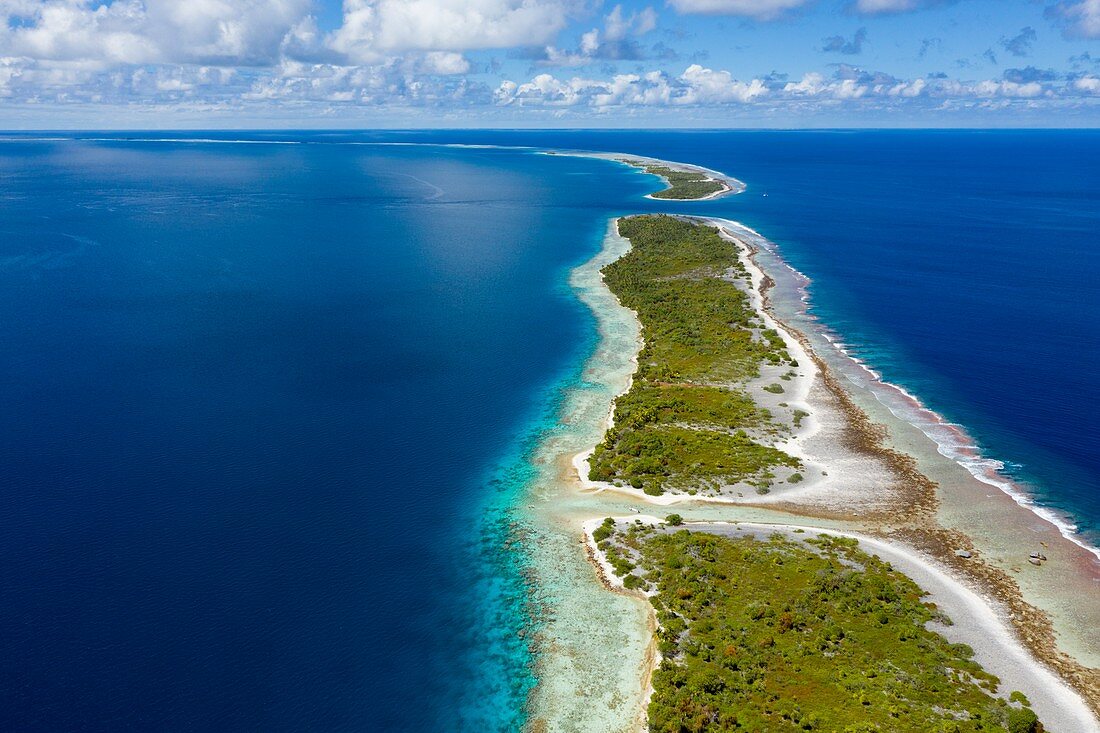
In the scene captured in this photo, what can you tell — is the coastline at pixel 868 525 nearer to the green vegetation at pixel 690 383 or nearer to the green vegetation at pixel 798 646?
the green vegetation at pixel 798 646

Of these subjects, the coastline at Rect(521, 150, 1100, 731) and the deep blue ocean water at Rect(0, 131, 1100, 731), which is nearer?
the deep blue ocean water at Rect(0, 131, 1100, 731)

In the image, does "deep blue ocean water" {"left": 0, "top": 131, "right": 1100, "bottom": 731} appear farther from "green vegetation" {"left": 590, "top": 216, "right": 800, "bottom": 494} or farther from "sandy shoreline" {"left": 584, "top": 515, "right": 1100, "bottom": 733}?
"sandy shoreline" {"left": 584, "top": 515, "right": 1100, "bottom": 733}

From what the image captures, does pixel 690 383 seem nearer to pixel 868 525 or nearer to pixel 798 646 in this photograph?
pixel 868 525

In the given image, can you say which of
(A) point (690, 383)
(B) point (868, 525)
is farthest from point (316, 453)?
(B) point (868, 525)

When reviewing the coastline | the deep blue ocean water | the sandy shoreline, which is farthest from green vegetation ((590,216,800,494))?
the deep blue ocean water

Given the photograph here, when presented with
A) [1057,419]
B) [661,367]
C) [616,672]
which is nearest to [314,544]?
[616,672]

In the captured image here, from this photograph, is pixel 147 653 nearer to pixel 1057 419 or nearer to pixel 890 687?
pixel 890 687
